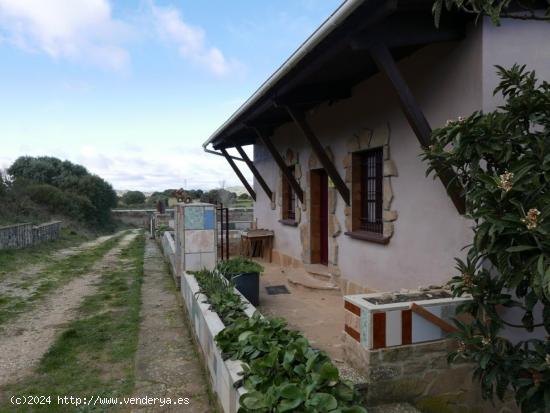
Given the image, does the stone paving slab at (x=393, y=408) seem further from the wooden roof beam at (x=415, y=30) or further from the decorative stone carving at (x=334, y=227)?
the decorative stone carving at (x=334, y=227)

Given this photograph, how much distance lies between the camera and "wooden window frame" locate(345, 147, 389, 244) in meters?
5.38

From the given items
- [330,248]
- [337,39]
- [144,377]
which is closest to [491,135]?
[337,39]

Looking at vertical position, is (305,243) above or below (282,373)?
above

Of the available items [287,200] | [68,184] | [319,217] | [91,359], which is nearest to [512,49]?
[319,217]

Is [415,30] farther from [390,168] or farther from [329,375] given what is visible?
[329,375]

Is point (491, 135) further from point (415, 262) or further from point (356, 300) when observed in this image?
Answer: point (415, 262)

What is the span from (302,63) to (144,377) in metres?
3.45

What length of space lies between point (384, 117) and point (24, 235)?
13.3 meters

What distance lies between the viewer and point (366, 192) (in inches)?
226

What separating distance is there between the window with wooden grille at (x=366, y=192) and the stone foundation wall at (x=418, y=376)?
98.3 inches

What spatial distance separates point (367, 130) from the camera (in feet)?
17.1

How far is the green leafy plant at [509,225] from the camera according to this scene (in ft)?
5.85

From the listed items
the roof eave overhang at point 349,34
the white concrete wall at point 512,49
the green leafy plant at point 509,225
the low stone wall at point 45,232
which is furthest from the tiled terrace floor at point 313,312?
the low stone wall at point 45,232

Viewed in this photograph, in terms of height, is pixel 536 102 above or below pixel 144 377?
above
